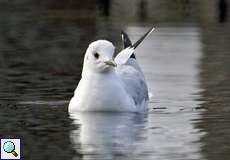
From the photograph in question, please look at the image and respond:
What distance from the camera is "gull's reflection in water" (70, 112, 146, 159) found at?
9484mm

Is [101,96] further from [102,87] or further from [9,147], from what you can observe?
[9,147]

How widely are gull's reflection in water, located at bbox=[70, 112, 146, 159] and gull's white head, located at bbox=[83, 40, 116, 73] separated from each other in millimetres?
549

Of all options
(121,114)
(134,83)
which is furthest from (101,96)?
(134,83)

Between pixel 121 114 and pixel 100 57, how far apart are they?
0.71m

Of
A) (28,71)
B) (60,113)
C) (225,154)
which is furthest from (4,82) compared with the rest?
(225,154)

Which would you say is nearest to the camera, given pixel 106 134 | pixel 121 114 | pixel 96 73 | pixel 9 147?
pixel 9 147

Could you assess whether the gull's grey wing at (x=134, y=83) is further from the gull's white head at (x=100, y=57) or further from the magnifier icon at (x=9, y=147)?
the magnifier icon at (x=9, y=147)

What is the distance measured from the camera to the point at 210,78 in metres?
15.7

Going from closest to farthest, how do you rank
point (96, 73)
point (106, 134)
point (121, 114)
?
point (106, 134) < point (121, 114) < point (96, 73)

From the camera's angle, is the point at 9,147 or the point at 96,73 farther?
the point at 96,73

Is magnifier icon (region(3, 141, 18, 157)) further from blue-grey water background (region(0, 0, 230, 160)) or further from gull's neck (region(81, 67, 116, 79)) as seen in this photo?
gull's neck (region(81, 67, 116, 79))

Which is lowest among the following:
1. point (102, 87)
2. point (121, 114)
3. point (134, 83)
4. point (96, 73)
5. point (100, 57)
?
point (121, 114)

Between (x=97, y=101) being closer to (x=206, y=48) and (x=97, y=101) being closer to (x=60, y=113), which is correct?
(x=60, y=113)

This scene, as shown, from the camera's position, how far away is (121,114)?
1205 centimetres
